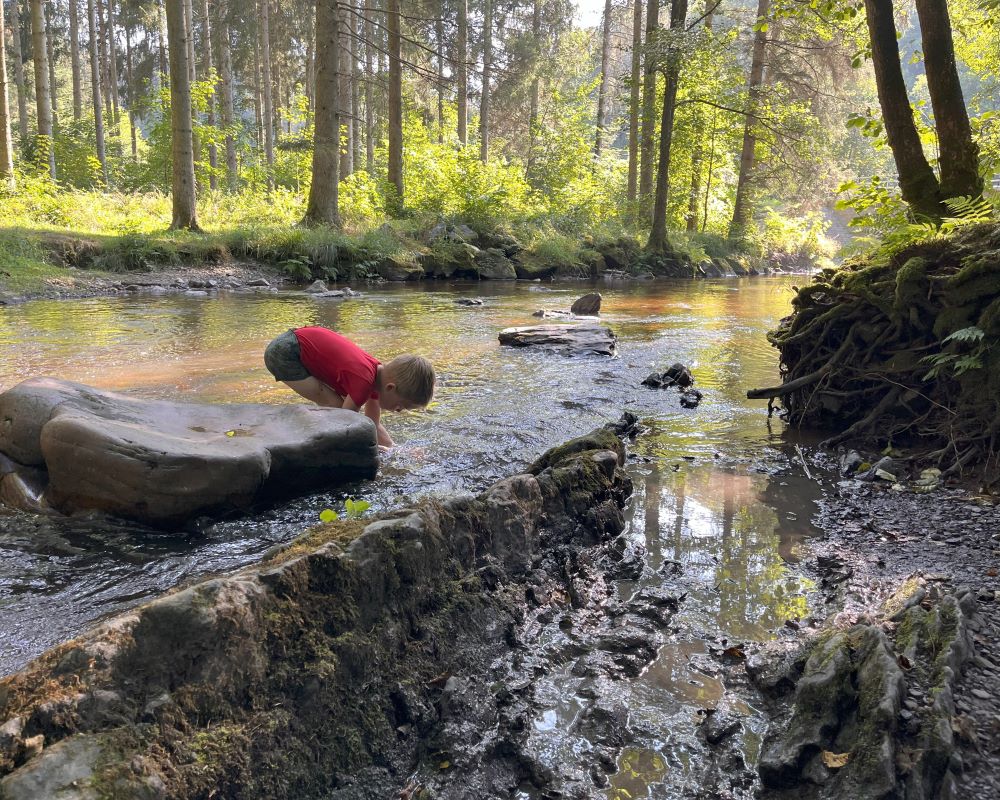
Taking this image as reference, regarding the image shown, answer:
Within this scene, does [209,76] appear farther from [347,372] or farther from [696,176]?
[347,372]

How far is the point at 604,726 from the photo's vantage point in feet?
7.35

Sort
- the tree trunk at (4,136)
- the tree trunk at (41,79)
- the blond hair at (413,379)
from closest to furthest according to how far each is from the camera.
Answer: the blond hair at (413,379)
the tree trunk at (4,136)
the tree trunk at (41,79)

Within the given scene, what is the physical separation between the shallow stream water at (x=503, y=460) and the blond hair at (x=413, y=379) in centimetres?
41

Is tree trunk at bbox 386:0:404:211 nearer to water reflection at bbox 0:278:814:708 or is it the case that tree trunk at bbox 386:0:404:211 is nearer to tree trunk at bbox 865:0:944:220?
water reflection at bbox 0:278:814:708

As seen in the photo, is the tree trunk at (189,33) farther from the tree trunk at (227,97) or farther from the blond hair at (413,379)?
the blond hair at (413,379)

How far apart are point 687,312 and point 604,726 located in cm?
1267

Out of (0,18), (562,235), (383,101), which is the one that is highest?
(383,101)

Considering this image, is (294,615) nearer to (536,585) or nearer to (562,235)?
(536,585)

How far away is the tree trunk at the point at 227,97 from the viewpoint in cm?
2597

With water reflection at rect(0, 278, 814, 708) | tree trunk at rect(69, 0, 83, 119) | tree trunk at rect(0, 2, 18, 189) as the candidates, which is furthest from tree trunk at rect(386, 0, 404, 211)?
tree trunk at rect(69, 0, 83, 119)

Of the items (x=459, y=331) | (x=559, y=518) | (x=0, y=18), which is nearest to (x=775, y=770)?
(x=559, y=518)

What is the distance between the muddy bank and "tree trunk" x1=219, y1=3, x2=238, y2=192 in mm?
26436

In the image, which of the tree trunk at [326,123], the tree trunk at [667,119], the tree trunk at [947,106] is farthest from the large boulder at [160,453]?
the tree trunk at [667,119]

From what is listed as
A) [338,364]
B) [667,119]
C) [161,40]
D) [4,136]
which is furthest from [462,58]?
[338,364]
